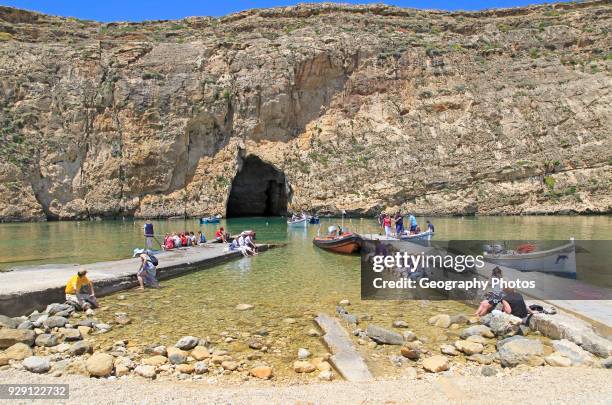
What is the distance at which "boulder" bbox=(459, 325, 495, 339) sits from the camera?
7.77 meters

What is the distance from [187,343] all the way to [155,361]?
2.57ft

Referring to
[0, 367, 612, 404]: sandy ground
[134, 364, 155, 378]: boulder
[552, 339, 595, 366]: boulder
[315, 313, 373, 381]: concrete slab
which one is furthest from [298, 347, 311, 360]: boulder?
[552, 339, 595, 366]: boulder

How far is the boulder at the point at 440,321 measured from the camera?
8.45 meters

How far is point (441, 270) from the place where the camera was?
38.4 ft

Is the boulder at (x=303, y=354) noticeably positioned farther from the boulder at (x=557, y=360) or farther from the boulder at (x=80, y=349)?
the boulder at (x=557, y=360)

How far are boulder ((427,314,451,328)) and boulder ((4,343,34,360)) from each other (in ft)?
22.9

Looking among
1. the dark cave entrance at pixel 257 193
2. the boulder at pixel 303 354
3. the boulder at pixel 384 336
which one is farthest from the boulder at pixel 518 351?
the dark cave entrance at pixel 257 193

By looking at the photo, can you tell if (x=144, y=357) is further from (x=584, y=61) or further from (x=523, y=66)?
(x=584, y=61)

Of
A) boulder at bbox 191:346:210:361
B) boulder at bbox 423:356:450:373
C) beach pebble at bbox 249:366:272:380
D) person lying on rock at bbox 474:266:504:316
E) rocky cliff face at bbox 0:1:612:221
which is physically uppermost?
rocky cliff face at bbox 0:1:612:221

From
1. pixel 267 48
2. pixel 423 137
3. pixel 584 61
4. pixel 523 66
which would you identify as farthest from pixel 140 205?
pixel 584 61

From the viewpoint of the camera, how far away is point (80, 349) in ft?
23.2

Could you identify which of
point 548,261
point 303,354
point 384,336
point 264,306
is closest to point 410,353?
point 384,336

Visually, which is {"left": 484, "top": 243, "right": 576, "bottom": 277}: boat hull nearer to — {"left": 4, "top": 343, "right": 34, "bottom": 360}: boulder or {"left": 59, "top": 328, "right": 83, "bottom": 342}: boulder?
{"left": 59, "top": 328, "right": 83, "bottom": 342}: boulder

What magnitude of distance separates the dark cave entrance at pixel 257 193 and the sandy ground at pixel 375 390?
52.5 meters
